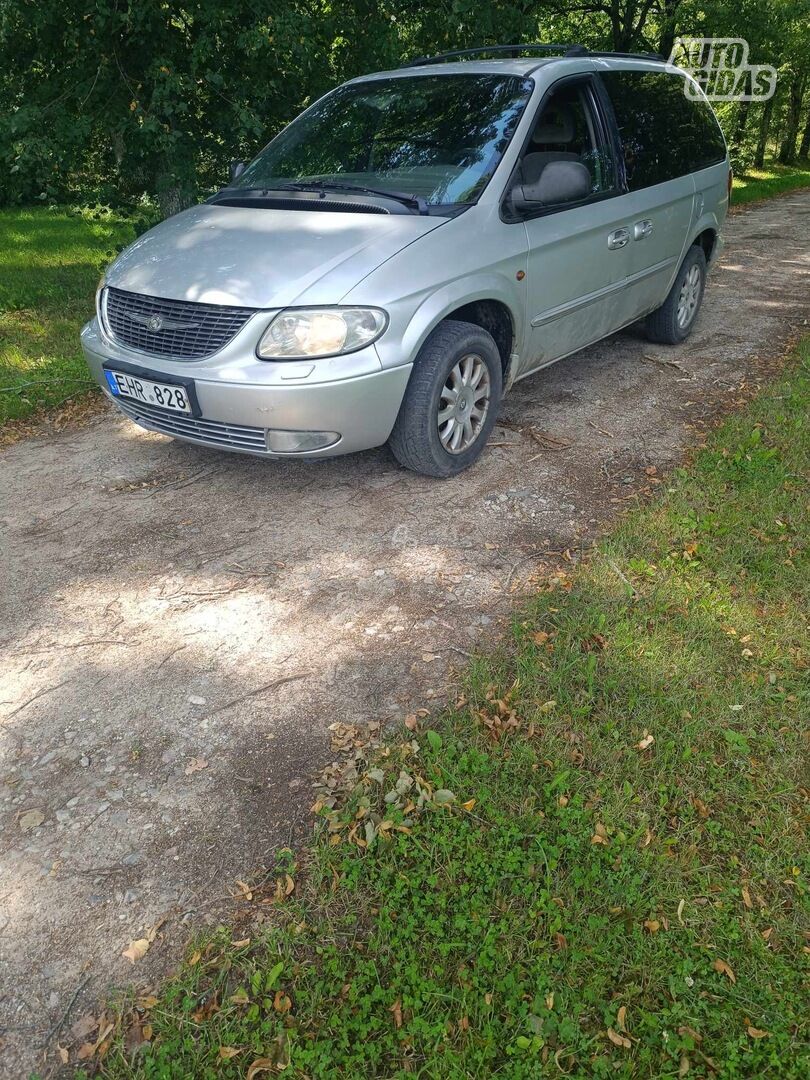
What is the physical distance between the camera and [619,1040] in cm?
198

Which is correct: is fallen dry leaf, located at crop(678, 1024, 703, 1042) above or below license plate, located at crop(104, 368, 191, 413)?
below

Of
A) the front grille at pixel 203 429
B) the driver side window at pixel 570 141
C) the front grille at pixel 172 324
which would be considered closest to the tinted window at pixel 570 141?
the driver side window at pixel 570 141

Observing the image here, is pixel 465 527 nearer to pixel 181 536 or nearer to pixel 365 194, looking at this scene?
pixel 181 536

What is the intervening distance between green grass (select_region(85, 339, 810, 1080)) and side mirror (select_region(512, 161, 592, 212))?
231 cm

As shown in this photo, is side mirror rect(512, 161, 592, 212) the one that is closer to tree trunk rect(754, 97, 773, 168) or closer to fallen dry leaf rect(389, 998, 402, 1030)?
fallen dry leaf rect(389, 998, 402, 1030)

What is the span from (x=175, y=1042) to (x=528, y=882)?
990mm

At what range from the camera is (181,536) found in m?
4.02

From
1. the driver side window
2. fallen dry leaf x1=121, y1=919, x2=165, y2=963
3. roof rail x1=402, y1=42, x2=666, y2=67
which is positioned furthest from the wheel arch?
fallen dry leaf x1=121, y1=919, x2=165, y2=963

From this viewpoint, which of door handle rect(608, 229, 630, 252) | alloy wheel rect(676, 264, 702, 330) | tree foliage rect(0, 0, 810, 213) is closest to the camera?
door handle rect(608, 229, 630, 252)

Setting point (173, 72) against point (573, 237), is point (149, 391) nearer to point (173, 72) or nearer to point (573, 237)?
point (573, 237)

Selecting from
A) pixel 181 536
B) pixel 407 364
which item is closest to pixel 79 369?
pixel 181 536

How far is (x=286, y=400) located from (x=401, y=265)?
2.76 ft

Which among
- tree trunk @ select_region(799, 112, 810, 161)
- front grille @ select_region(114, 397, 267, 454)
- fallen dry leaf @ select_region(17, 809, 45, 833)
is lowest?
tree trunk @ select_region(799, 112, 810, 161)

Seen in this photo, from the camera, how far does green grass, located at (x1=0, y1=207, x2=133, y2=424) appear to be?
6008mm
